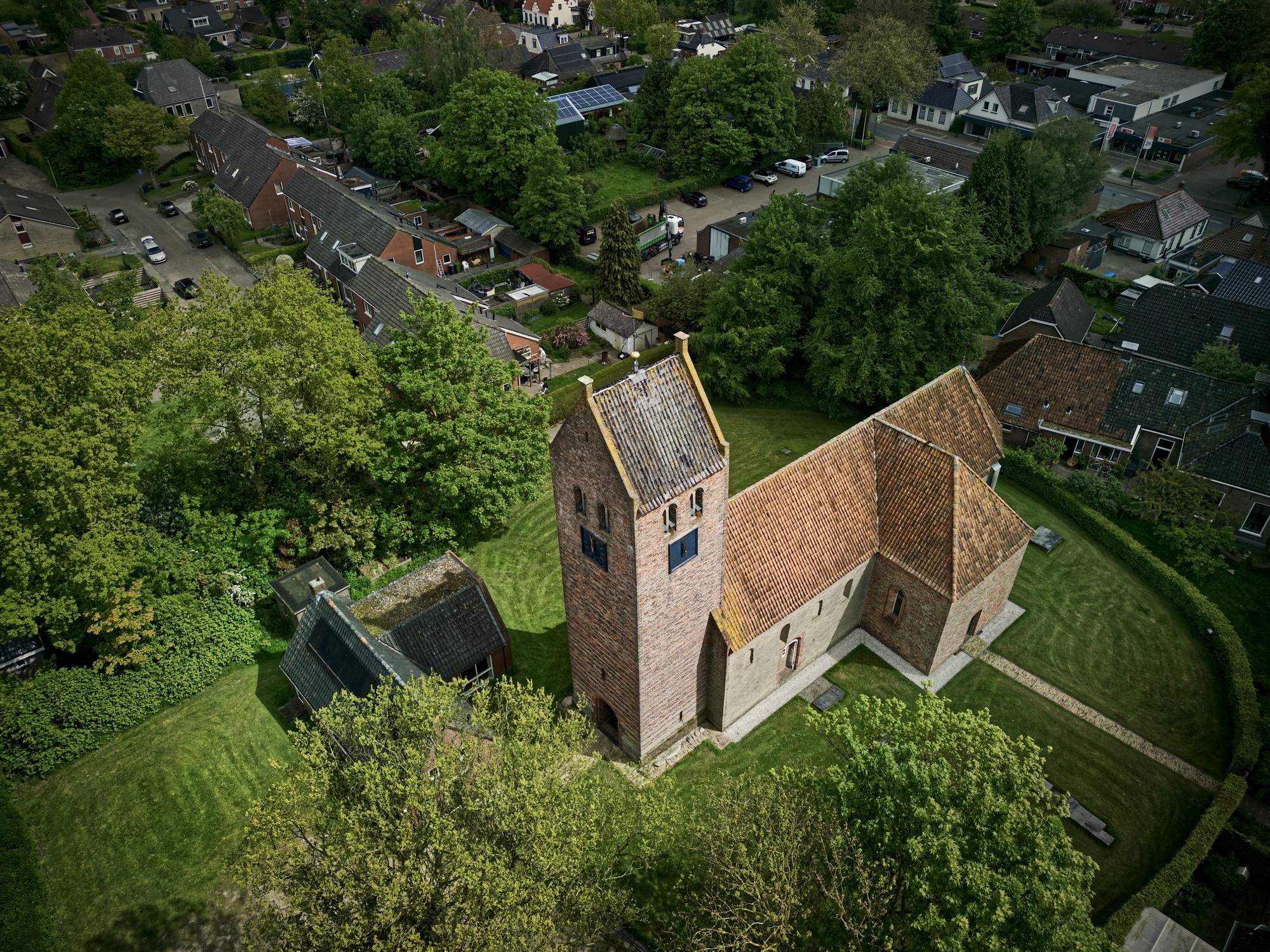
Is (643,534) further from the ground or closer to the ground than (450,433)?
further from the ground

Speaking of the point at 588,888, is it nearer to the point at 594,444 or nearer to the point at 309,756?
the point at 309,756

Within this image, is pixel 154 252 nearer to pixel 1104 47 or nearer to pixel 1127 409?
pixel 1127 409

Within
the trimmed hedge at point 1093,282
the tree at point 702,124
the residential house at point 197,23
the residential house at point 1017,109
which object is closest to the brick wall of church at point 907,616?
the trimmed hedge at point 1093,282

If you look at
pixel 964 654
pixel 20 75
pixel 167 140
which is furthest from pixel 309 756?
pixel 20 75

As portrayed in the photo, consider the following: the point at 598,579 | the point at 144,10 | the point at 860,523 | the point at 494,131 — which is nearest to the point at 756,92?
the point at 494,131

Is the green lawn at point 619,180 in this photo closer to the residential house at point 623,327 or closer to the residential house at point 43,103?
the residential house at point 623,327
